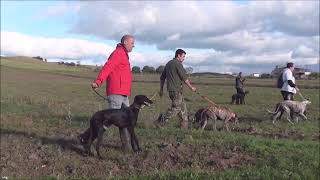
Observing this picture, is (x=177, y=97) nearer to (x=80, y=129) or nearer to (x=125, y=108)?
(x=80, y=129)

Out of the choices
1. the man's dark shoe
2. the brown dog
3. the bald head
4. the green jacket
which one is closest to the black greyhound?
the bald head

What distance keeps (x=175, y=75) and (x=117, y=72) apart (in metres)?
3.85

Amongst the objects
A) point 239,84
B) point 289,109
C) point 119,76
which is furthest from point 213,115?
point 239,84

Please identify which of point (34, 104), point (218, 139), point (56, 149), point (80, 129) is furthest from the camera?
point (34, 104)

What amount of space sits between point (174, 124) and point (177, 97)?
134 cm

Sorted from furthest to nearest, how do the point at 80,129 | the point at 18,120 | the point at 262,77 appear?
A: the point at 262,77 → the point at 18,120 → the point at 80,129

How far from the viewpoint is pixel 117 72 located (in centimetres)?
967

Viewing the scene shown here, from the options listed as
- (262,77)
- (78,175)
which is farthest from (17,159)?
(262,77)

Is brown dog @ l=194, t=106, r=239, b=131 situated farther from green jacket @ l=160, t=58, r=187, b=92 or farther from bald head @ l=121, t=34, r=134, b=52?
bald head @ l=121, t=34, r=134, b=52

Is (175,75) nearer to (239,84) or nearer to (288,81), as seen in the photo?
(288,81)

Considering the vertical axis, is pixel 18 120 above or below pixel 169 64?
below

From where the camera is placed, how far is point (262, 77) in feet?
290

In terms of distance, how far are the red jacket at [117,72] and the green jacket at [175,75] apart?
3587 millimetres

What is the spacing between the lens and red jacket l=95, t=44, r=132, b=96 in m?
9.56
